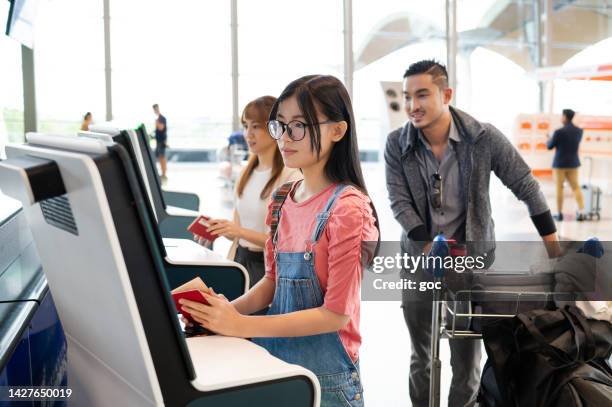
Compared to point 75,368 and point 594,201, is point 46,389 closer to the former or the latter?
point 75,368

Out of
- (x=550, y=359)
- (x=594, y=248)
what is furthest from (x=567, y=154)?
(x=550, y=359)

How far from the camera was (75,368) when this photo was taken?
1.34 m

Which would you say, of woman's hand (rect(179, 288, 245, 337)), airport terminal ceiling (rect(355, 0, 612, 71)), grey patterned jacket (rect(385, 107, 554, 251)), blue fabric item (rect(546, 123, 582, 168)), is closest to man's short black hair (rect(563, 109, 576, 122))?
blue fabric item (rect(546, 123, 582, 168))

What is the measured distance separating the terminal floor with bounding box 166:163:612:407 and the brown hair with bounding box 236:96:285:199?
1.26 metres

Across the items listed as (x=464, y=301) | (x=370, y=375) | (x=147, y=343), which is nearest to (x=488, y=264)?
(x=464, y=301)

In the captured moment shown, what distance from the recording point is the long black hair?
63.5 inches

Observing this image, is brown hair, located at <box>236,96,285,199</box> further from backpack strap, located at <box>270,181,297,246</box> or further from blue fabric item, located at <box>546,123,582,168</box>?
blue fabric item, located at <box>546,123,582,168</box>

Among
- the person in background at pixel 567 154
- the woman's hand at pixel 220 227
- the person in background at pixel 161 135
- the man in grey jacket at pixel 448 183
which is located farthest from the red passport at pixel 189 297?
the person in background at pixel 161 135

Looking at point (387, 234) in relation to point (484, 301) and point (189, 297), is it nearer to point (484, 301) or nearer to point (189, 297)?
point (484, 301)

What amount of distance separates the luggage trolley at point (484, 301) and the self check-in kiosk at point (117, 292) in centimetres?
117

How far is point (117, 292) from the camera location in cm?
95

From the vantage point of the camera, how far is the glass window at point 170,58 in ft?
43.0

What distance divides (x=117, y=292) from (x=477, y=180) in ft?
6.82

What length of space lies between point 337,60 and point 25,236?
12.6m
